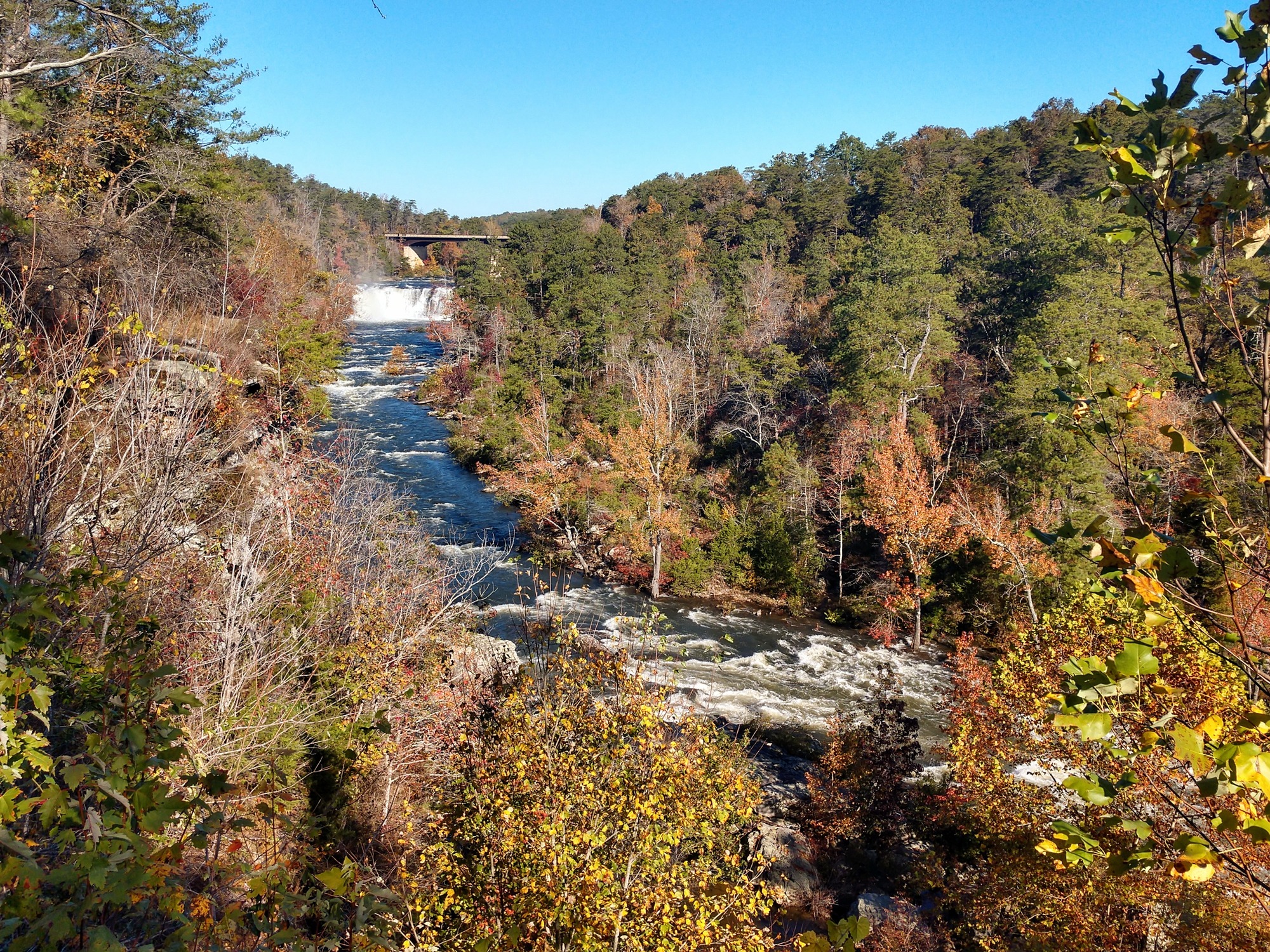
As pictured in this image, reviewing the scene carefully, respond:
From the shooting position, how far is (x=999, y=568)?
22.2 metres

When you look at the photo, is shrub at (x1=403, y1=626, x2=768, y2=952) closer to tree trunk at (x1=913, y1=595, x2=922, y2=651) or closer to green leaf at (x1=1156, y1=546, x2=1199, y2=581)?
green leaf at (x1=1156, y1=546, x2=1199, y2=581)

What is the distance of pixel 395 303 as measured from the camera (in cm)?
8025

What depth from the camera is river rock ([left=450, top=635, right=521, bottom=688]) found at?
1261 cm

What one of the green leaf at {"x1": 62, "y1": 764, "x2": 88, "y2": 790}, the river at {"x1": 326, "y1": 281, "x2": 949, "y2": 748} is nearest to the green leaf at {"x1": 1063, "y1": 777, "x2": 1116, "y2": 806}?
the green leaf at {"x1": 62, "y1": 764, "x2": 88, "y2": 790}

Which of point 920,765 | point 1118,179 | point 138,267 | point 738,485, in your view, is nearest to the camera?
point 1118,179

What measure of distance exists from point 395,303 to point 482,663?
74.7 metres

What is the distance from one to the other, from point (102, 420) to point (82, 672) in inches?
223

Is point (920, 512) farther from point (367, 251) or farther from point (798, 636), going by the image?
point (367, 251)

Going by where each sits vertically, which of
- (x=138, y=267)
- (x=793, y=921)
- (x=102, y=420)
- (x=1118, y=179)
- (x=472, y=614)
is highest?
(x=138, y=267)

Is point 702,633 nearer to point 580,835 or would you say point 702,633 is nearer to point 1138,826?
point 580,835

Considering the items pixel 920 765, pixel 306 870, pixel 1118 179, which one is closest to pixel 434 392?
pixel 920 765

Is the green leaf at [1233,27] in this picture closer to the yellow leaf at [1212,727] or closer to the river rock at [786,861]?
the yellow leaf at [1212,727]

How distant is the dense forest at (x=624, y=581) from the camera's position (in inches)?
94.0

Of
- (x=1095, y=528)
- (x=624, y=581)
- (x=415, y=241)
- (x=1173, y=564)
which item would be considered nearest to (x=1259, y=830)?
(x=1173, y=564)
